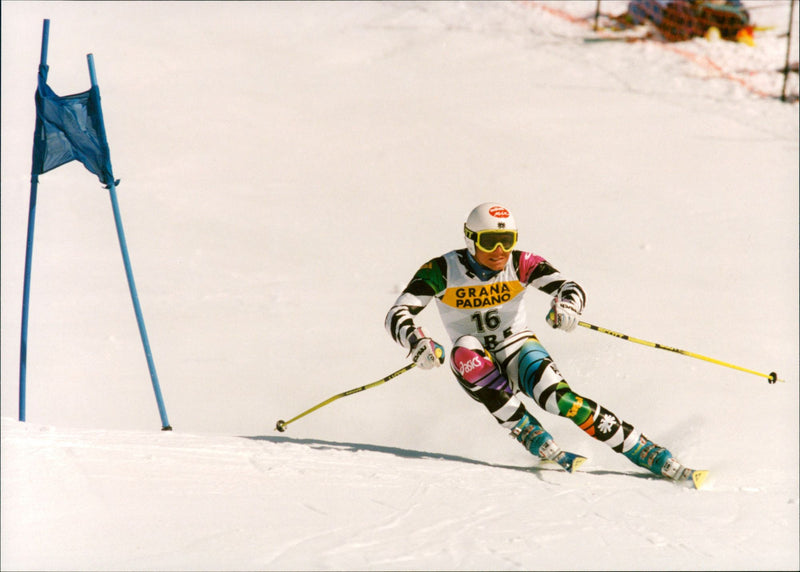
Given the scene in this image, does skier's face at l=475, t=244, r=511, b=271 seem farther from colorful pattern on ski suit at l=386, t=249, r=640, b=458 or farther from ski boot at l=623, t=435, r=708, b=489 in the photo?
ski boot at l=623, t=435, r=708, b=489

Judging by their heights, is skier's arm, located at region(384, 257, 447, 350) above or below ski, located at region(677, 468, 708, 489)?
above

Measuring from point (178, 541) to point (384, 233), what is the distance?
24.8 feet

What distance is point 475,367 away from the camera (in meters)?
5.63

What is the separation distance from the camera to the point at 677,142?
14.0 m

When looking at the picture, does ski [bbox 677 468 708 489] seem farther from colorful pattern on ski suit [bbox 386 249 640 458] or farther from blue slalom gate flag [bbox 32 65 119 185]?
blue slalom gate flag [bbox 32 65 119 185]

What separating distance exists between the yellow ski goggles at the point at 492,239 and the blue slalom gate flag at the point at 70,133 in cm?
264

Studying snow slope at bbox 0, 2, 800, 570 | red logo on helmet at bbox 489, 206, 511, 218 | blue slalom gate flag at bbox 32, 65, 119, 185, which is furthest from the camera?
blue slalom gate flag at bbox 32, 65, 119, 185

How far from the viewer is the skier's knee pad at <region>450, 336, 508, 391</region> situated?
5641mm

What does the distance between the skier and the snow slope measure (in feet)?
0.82

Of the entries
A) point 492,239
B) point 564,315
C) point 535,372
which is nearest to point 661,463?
point 535,372

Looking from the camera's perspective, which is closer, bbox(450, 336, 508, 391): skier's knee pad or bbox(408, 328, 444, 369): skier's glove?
bbox(408, 328, 444, 369): skier's glove

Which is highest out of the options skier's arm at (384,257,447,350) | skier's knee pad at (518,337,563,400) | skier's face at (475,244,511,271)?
skier's face at (475,244,511,271)

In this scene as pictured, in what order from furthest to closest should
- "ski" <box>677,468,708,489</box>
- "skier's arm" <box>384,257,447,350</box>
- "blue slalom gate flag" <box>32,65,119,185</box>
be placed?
"blue slalom gate flag" <box>32,65,119,185</box>
"skier's arm" <box>384,257,447,350</box>
"ski" <box>677,468,708,489</box>

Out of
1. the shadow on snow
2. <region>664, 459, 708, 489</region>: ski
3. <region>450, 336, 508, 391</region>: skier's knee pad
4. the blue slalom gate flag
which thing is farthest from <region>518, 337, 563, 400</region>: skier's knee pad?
the blue slalom gate flag
